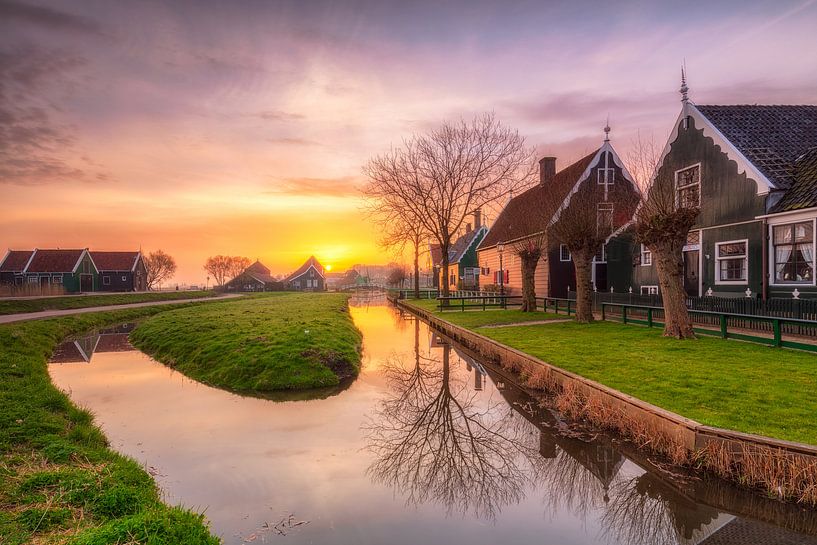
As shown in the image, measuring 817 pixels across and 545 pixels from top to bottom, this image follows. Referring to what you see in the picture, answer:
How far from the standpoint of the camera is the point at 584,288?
19453 millimetres

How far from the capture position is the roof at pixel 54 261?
5934cm

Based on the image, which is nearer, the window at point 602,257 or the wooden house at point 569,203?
the wooden house at point 569,203

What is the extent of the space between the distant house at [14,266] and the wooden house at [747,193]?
72.6 metres

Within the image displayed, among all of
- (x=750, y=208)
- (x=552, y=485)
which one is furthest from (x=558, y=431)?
(x=750, y=208)

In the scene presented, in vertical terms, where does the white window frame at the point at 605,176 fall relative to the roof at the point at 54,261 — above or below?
above

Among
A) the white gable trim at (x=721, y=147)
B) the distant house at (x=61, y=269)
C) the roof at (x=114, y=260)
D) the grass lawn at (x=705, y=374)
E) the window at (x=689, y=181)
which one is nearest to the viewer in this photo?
the grass lawn at (x=705, y=374)

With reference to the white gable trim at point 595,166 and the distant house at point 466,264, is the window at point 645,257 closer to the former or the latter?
the white gable trim at point 595,166

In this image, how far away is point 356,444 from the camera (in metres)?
8.45

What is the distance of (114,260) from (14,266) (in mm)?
11052

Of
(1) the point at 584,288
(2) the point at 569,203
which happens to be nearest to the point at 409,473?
(1) the point at 584,288

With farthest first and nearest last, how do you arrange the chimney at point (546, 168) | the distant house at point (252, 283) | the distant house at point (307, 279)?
the distant house at point (307, 279) → the distant house at point (252, 283) → the chimney at point (546, 168)

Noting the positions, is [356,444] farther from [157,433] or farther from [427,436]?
[157,433]

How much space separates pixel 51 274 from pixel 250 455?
218 ft

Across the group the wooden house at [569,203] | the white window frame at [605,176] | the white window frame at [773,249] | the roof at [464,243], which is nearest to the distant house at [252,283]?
the roof at [464,243]
